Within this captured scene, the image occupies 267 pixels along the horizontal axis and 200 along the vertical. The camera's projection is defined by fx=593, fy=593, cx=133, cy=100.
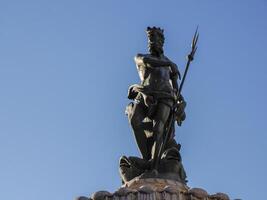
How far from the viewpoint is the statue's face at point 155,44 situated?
51.7 feet

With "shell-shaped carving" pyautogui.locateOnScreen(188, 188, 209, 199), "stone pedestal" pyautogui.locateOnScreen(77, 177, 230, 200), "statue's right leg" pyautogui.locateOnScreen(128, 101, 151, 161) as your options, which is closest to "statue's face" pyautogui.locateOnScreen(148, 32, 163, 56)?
"statue's right leg" pyautogui.locateOnScreen(128, 101, 151, 161)

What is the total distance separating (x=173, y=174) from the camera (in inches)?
549

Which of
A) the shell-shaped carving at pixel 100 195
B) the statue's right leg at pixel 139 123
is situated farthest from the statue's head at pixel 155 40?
the shell-shaped carving at pixel 100 195

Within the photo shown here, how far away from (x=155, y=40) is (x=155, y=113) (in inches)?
84.8

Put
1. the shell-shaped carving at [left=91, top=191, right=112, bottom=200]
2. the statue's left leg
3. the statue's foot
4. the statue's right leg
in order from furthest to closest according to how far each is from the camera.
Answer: the statue's right leg → the statue's left leg → the statue's foot → the shell-shaped carving at [left=91, top=191, right=112, bottom=200]

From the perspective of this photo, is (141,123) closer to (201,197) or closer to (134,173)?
(134,173)

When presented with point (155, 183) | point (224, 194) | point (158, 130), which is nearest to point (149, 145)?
point (158, 130)

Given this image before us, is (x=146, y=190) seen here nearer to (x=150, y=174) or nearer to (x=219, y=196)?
(x=219, y=196)

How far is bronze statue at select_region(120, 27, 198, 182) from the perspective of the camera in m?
14.2

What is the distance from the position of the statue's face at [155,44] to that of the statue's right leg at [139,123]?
156 centimetres

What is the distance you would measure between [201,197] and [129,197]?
148 cm

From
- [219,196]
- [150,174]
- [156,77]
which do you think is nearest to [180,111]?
[156,77]

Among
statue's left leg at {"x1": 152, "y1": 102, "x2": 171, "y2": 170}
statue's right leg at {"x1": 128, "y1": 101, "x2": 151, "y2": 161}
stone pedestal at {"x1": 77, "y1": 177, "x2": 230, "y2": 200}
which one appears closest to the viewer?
stone pedestal at {"x1": 77, "y1": 177, "x2": 230, "y2": 200}

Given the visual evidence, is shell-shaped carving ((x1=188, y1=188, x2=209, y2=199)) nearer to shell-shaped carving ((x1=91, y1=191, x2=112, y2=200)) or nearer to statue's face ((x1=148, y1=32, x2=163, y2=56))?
shell-shaped carving ((x1=91, y1=191, x2=112, y2=200))
